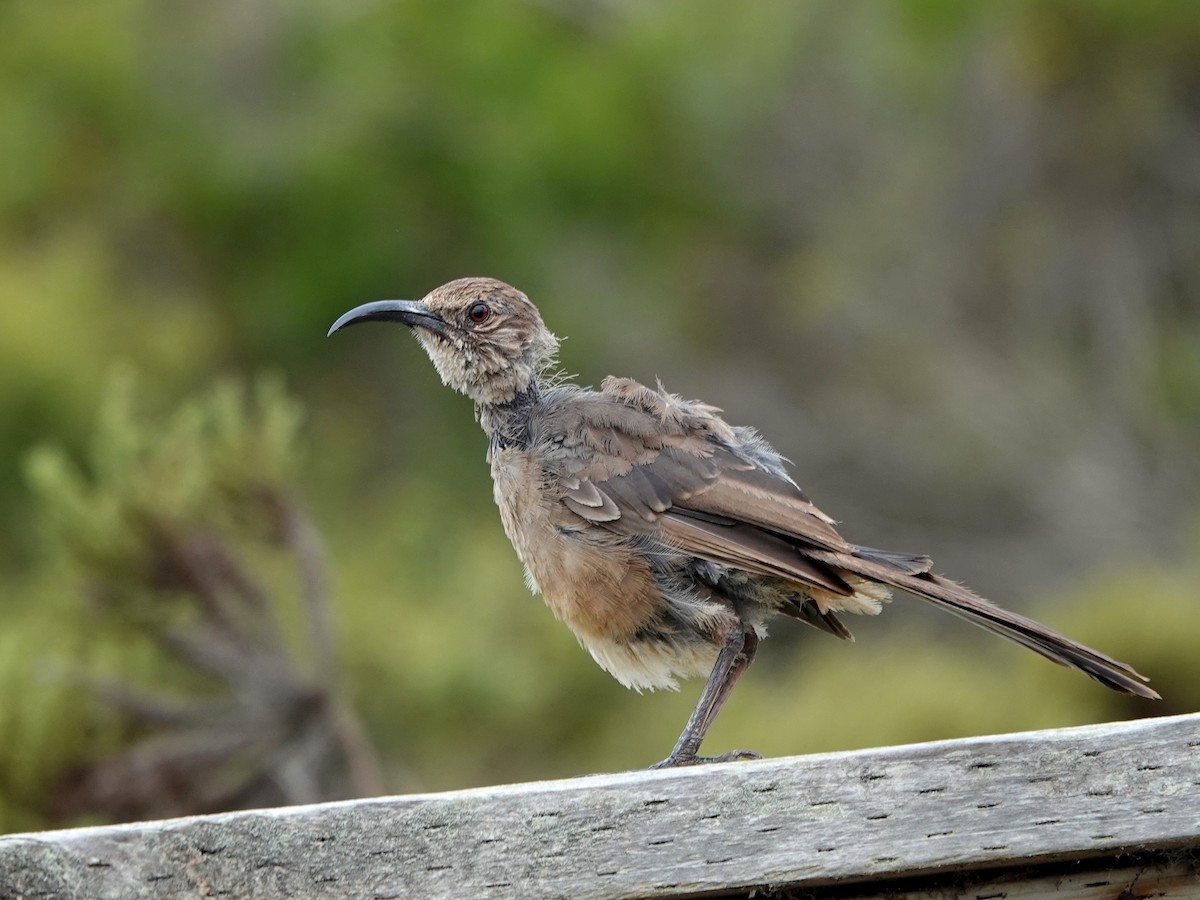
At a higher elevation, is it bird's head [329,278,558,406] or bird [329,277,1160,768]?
bird's head [329,278,558,406]

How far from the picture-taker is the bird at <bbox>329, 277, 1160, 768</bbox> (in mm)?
3680

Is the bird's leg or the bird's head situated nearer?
the bird's leg

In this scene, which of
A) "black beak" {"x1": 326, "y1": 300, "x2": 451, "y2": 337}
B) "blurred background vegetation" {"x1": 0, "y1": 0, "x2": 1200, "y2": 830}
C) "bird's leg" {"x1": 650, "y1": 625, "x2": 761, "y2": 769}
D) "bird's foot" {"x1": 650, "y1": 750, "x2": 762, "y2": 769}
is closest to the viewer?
"bird's foot" {"x1": 650, "y1": 750, "x2": 762, "y2": 769}

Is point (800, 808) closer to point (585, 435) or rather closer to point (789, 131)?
point (585, 435)

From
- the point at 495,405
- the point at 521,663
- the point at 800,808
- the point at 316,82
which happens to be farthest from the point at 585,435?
the point at 316,82

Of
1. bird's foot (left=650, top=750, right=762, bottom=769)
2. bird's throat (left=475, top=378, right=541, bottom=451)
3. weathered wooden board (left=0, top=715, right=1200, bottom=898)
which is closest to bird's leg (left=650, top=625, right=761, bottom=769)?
bird's foot (left=650, top=750, right=762, bottom=769)

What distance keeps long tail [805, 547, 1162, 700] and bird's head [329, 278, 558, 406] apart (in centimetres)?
119

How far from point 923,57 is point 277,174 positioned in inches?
238

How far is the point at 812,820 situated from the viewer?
2.33 m

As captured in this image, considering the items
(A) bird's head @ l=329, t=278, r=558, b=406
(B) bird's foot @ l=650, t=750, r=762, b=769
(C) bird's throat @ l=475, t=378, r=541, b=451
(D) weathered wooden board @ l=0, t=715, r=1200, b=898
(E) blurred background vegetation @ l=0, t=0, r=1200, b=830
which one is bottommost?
(D) weathered wooden board @ l=0, t=715, r=1200, b=898

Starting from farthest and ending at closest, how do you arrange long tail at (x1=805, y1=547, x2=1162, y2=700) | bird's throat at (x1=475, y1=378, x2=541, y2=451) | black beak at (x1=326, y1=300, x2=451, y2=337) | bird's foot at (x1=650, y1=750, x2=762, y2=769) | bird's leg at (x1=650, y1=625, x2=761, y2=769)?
black beak at (x1=326, y1=300, x2=451, y2=337) < bird's throat at (x1=475, y1=378, x2=541, y2=451) < bird's leg at (x1=650, y1=625, x2=761, y2=769) < bird's foot at (x1=650, y1=750, x2=762, y2=769) < long tail at (x1=805, y1=547, x2=1162, y2=700)

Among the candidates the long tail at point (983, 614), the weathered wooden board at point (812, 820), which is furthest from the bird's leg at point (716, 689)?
→ the weathered wooden board at point (812, 820)

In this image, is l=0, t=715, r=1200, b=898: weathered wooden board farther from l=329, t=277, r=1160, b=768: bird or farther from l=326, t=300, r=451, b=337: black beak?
l=326, t=300, r=451, b=337: black beak

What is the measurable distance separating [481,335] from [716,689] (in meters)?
1.36
